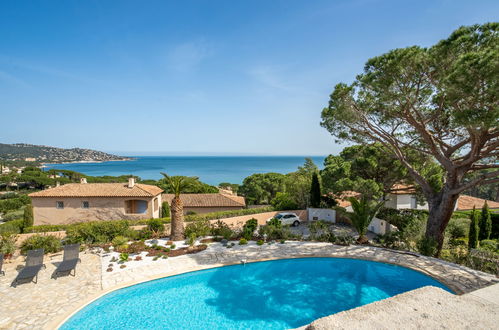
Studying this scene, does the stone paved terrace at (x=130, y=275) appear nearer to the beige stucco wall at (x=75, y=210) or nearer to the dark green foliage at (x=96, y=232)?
the dark green foliage at (x=96, y=232)

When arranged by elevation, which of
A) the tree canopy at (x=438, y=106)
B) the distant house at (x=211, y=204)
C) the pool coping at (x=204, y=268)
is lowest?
the distant house at (x=211, y=204)

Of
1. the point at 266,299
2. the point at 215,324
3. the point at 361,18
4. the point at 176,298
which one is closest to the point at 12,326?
the point at 176,298

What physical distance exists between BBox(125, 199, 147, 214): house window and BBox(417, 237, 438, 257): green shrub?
75.6 ft

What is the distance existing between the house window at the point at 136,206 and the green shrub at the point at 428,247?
23.1 metres

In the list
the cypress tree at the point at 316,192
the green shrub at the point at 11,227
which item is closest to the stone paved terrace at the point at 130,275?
the green shrub at the point at 11,227

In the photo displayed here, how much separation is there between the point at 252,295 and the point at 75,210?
22.3 meters

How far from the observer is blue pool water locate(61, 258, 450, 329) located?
7.50m

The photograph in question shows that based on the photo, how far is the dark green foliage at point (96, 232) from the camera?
13727mm

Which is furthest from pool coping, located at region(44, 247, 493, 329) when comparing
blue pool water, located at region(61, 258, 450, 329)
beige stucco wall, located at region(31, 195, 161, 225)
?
beige stucco wall, located at region(31, 195, 161, 225)

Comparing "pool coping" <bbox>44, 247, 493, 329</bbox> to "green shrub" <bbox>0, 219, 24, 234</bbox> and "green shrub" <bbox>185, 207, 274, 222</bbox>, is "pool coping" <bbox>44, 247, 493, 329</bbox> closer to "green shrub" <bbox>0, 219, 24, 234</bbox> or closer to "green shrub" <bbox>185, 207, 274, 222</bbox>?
"green shrub" <bbox>185, 207, 274, 222</bbox>

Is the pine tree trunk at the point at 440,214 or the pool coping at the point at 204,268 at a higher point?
the pine tree trunk at the point at 440,214

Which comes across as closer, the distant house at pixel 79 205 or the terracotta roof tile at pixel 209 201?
the distant house at pixel 79 205

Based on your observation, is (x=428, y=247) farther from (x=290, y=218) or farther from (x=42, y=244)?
(x=42, y=244)

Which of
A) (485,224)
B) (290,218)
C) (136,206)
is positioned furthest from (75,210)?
(485,224)
